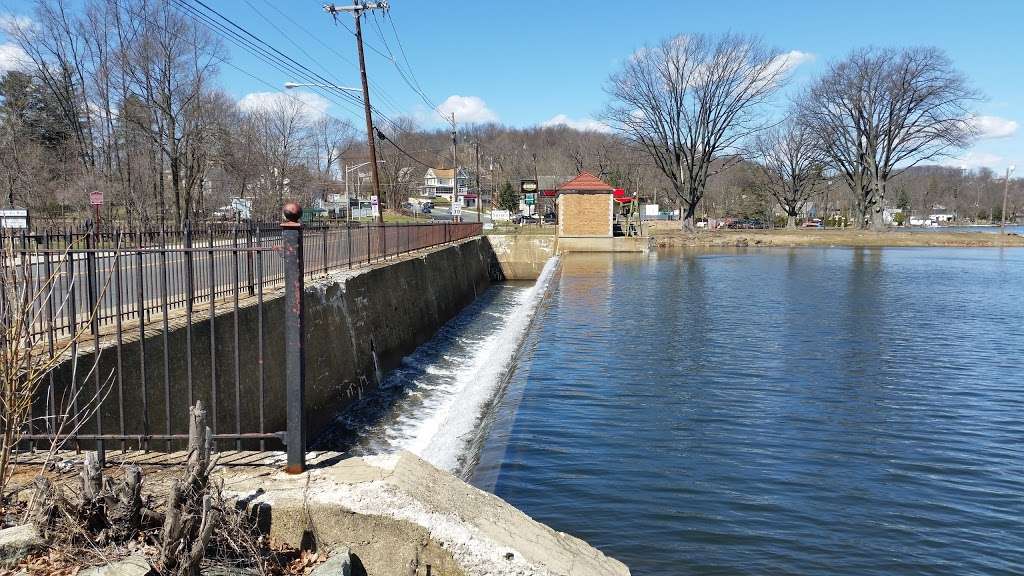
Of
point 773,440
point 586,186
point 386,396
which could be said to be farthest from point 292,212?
point 586,186

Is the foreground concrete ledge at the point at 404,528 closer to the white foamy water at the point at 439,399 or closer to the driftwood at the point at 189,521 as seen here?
the driftwood at the point at 189,521

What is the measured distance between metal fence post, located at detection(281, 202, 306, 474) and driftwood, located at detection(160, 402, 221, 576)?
32.7 inches

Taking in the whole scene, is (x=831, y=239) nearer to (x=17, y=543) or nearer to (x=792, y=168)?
(x=792, y=168)

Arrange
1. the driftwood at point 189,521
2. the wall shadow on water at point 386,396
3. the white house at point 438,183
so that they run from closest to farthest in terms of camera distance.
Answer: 1. the driftwood at point 189,521
2. the wall shadow on water at point 386,396
3. the white house at point 438,183

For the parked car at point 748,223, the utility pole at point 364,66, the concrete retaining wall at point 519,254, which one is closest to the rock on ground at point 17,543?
the utility pole at point 364,66

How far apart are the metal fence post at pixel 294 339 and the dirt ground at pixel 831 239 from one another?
52.1m

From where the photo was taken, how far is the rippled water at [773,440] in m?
6.39

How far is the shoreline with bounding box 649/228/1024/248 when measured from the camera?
184 feet

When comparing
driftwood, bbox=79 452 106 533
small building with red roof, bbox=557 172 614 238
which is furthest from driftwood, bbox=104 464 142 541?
small building with red roof, bbox=557 172 614 238

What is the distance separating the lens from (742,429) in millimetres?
9383

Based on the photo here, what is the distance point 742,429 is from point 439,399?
19.0 ft

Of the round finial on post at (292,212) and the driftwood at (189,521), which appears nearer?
the driftwood at (189,521)

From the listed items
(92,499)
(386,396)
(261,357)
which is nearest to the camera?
(92,499)

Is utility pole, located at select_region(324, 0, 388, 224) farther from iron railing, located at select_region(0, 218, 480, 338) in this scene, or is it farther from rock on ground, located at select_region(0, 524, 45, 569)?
rock on ground, located at select_region(0, 524, 45, 569)
